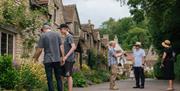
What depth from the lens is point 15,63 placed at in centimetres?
1630

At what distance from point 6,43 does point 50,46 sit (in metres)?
10.2

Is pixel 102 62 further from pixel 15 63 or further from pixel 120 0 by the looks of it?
pixel 15 63

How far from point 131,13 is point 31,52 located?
11655 mm

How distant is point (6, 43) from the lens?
2181cm

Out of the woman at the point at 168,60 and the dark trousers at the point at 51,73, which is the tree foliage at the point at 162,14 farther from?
the dark trousers at the point at 51,73

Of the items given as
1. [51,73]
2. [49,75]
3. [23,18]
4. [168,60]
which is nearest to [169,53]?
[168,60]

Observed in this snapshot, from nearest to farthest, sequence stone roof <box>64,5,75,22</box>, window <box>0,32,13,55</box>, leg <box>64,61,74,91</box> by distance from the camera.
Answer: leg <box>64,61,74,91</box> < window <box>0,32,13,55</box> < stone roof <box>64,5,75,22</box>

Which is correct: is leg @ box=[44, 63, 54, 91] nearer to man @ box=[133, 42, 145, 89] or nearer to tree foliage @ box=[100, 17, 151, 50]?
man @ box=[133, 42, 145, 89]

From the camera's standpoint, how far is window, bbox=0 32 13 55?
846 inches

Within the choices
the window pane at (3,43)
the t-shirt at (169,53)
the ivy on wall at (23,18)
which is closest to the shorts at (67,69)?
the t-shirt at (169,53)

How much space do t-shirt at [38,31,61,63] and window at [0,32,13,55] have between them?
9410 mm

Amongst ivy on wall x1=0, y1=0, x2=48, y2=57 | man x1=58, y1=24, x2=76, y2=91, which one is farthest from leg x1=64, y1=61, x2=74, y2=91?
ivy on wall x1=0, y1=0, x2=48, y2=57

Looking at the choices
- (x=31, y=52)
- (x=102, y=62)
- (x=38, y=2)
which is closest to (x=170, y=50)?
(x=31, y=52)

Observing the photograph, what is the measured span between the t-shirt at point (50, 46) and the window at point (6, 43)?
30.9 ft
